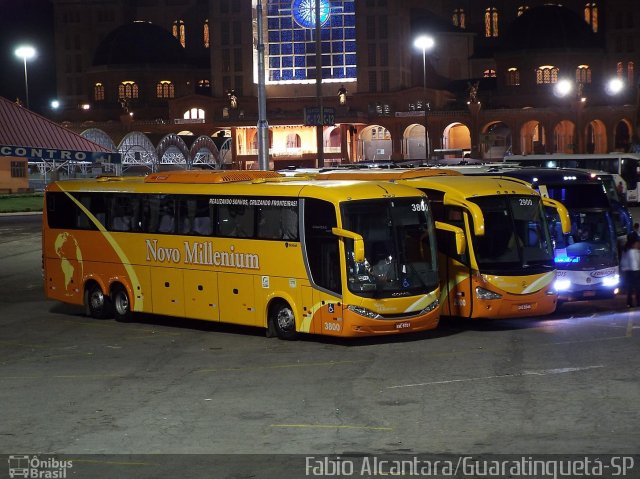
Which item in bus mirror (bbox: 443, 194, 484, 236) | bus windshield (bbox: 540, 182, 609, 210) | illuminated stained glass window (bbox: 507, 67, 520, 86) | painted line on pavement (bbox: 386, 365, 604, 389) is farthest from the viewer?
illuminated stained glass window (bbox: 507, 67, 520, 86)

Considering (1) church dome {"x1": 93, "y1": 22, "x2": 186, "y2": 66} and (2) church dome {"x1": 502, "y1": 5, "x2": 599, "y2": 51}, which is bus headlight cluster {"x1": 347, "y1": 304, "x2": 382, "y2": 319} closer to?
(2) church dome {"x1": 502, "y1": 5, "x2": 599, "y2": 51}

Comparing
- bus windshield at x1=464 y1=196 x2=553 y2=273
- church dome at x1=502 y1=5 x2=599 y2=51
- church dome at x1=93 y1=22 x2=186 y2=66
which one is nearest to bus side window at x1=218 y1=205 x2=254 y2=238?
bus windshield at x1=464 y1=196 x2=553 y2=273

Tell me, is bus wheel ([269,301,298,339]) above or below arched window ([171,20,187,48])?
below

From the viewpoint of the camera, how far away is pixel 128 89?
128m

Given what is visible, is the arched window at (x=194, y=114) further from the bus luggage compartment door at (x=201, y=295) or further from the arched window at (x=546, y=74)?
the bus luggage compartment door at (x=201, y=295)

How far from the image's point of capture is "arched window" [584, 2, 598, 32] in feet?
426

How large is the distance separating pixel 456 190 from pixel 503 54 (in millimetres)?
100310

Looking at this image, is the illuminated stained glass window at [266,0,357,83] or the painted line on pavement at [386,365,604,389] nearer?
the painted line on pavement at [386,365,604,389]

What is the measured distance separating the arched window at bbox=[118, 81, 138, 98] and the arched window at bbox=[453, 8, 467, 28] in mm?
36585

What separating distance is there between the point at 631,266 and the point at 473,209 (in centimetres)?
495

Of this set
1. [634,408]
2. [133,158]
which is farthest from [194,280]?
[133,158]

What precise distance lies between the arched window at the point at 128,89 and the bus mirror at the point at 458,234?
10954 centimetres

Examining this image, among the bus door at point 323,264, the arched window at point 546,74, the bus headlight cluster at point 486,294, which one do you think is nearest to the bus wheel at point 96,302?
the bus door at point 323,264

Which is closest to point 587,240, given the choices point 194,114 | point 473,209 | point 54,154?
point 473,209
